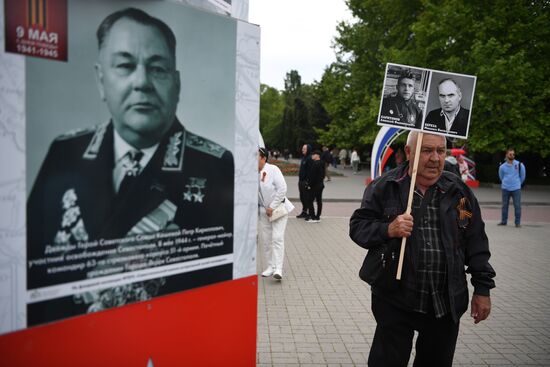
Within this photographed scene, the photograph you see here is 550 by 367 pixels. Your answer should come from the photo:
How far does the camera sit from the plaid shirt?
2.83 meters

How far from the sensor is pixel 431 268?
2861 millimetres

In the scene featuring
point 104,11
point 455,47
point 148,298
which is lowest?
point 148,298

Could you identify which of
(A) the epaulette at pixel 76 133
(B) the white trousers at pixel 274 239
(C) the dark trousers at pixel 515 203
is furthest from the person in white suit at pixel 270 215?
(C) the dark trousers at pixel 515 203

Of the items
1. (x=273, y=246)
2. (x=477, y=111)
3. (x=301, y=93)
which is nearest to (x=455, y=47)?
(x=477, y=111)

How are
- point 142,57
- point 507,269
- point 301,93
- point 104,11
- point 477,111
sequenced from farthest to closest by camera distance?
1. point 301,93
2. point 477,111
3. point 507,269
4. point 142,57
5. point 104,11

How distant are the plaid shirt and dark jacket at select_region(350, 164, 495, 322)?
37 mm

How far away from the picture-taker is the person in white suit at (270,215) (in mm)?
7008

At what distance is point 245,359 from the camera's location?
236cm

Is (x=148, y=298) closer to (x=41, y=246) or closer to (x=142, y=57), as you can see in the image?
(x=41, y=246)

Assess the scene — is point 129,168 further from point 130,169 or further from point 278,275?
point 278,275

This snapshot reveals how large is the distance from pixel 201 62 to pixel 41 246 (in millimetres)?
965

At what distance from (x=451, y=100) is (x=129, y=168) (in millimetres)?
2388

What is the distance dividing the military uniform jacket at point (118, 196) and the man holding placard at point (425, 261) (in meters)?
1.15

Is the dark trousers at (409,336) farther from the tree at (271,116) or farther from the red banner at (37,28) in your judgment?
the tree at (271,116)
